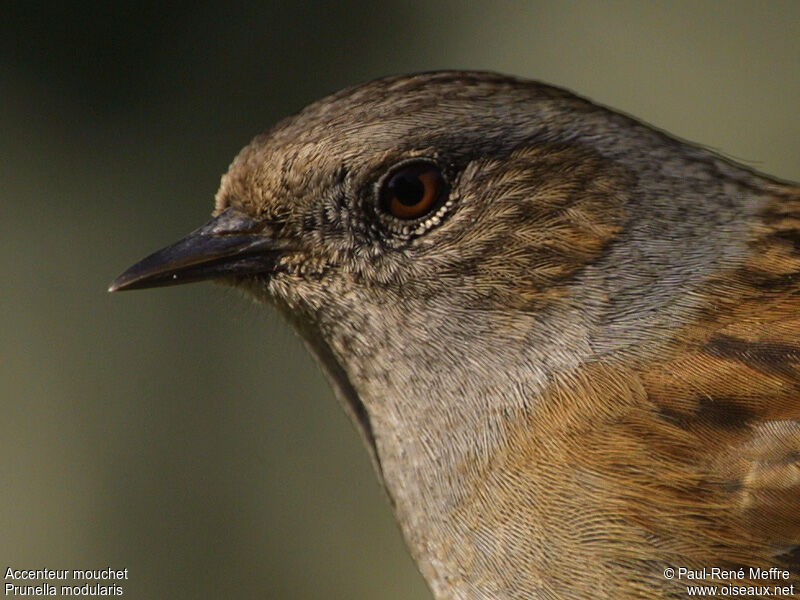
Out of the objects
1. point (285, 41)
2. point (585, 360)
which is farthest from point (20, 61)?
point (585, 360)

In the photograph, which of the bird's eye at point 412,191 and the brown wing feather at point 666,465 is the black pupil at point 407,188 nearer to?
the bird's eye at point 412,191

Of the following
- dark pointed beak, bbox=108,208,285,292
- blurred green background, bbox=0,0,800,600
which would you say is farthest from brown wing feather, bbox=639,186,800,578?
blurred green background, bbox=0,0,800,600

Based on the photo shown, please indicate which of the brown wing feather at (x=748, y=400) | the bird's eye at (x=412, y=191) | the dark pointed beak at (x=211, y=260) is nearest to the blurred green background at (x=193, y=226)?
the dark pointed beak at (x=211, y=260)

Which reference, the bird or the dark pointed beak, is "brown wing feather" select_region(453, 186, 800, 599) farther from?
the dark pointed beak

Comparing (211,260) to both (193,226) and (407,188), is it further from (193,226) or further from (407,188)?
(193,226)

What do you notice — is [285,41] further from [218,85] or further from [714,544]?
[714,544]

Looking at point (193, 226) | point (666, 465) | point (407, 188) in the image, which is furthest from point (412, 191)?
point (193, 226)
